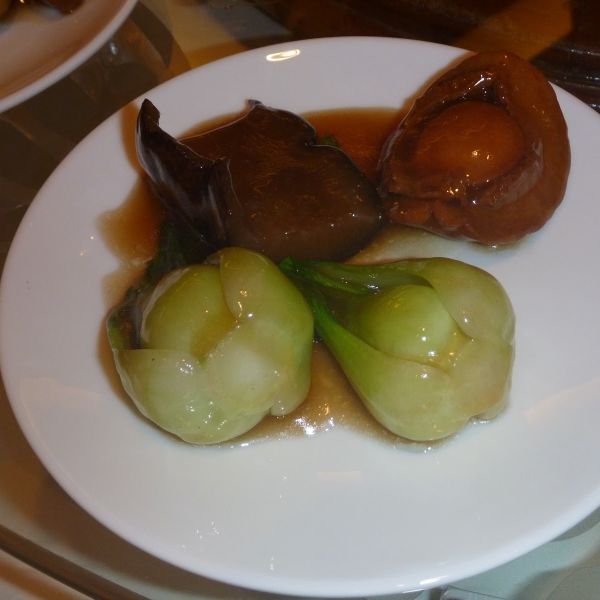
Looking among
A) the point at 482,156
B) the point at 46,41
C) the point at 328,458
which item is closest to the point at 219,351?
the point at 328,458

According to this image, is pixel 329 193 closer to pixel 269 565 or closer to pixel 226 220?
pixel 226 220

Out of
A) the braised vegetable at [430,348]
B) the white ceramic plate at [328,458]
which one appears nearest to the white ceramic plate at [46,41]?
the white ceramic plate at [328,458]

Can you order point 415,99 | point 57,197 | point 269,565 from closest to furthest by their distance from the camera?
point 269,565
point 57,197
point 415,99

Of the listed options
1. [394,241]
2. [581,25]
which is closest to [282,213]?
[394,241]

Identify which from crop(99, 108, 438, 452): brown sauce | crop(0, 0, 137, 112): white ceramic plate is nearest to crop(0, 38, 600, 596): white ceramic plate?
crop(99, 108, 438, 452): brown sauce

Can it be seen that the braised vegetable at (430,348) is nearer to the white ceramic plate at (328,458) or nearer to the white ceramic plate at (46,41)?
the white ceramic plate at (328,458)

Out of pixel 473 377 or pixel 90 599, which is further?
pixel 90 599

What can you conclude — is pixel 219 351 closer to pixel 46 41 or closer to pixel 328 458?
pixel 328 458
